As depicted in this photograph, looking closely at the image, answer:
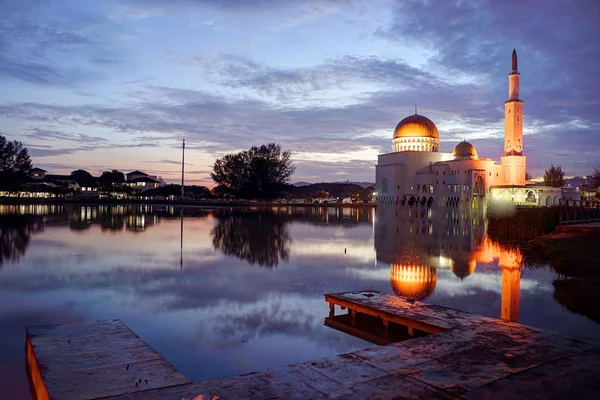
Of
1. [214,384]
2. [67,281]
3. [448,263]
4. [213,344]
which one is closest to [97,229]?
[67,281]

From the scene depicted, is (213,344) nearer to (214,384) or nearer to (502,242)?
(214,384)

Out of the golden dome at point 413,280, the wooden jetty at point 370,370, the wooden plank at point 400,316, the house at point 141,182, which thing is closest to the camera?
the wooden jetty at point 370,370

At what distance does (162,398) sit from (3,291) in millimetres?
9159

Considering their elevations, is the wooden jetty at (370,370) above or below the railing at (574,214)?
below

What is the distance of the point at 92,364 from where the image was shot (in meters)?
6.41

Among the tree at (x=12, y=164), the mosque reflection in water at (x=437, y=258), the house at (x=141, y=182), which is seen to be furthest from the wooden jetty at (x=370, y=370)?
the house at (x=141, y=182)

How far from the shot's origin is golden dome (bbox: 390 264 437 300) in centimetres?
1271

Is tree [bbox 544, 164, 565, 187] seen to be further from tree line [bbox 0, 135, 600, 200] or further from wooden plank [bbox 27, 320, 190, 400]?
wooden plank [bbox 27, 320, 190, 400]

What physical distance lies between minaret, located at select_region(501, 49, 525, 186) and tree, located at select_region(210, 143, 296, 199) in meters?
35.3

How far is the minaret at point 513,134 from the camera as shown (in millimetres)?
65250

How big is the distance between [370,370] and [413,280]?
28.6 feet

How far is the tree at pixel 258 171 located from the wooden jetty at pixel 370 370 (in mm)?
77291

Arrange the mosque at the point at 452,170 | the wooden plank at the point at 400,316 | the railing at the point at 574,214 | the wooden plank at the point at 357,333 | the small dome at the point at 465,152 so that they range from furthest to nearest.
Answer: the small dome at the point at 465,152 → the mosque at the point at 452,170 → the railing at the point at 574,214 → the wooden plank at the point at 357,333 → the wooden plank at the point at 400,316

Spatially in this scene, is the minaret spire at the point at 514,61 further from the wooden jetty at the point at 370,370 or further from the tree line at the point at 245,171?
the wooden jetty at the point at 370,370
